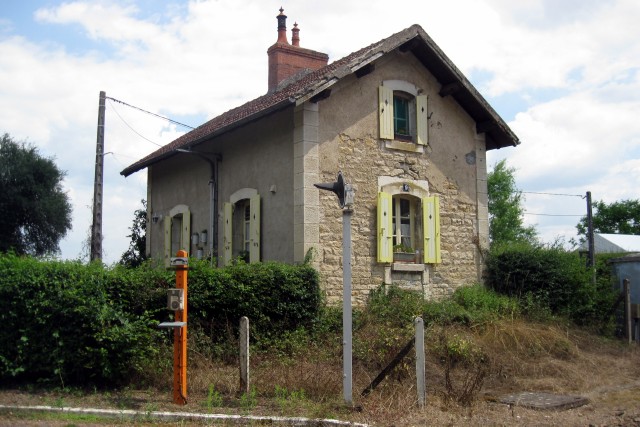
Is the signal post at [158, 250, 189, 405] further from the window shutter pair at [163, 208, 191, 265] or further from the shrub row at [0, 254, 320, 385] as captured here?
the window shutter pair at [163, 208, 191, 265]

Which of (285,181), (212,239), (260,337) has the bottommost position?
(260,337)

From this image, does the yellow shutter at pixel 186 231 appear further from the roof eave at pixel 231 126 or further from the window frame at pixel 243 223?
the window frame at pixel 243 223

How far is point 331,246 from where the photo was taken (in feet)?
42.5

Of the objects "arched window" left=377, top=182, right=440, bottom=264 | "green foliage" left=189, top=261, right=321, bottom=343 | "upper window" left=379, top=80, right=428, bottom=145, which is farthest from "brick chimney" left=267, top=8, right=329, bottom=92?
"green foliage" left=189, top=261, right=321, bottom=343

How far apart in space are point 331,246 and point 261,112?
2.84 m

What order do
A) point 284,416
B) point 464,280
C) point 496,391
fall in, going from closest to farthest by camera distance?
point 284,416 → point 496,391 → point 464,280

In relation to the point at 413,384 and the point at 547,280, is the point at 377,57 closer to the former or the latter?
the point at 547,280

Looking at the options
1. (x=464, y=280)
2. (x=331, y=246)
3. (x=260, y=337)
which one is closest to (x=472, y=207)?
(x=464, y=280)

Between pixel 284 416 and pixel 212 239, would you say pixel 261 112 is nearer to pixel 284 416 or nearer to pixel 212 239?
pixel 212 239

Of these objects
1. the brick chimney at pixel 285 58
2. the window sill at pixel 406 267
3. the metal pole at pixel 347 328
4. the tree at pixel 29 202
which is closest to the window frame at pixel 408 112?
the window sill at pixel 406 267

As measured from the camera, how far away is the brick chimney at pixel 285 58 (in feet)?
61.2

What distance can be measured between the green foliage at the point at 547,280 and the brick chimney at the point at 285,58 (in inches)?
297

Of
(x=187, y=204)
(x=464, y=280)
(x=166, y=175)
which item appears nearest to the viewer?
(x=464, y=280)

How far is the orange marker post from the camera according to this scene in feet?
26.7
